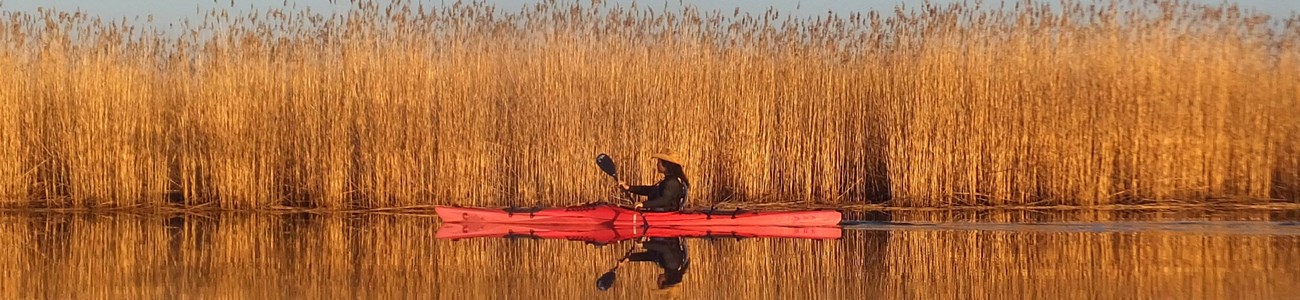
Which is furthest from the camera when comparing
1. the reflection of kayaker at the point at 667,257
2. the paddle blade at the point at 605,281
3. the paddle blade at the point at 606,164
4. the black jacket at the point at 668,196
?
the paddle blade at the point at 606,164

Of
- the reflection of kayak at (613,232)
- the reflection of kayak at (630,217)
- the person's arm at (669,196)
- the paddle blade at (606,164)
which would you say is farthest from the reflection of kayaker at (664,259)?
the paddle blade at (606,164)

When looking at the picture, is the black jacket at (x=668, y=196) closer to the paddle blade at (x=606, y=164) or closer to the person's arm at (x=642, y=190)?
the person's arm at (x=642, y=190)

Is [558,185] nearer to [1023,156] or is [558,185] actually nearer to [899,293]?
[1023,156]

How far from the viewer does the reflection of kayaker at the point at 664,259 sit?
7691 mm

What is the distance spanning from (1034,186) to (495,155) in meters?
4.39

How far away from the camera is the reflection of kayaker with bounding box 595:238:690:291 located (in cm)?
769

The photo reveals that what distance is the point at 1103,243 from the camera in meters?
9.85

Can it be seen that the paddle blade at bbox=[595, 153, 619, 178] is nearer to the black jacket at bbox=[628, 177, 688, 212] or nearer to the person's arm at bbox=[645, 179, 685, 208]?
the black jacket at bbox=[628, 177, 688, 212]

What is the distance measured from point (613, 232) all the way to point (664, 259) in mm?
2282

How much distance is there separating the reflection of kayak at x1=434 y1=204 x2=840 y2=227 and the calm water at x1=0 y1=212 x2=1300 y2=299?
1.04ft

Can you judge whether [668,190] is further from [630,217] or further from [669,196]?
[630,217]

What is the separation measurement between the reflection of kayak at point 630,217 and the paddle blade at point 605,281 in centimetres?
295

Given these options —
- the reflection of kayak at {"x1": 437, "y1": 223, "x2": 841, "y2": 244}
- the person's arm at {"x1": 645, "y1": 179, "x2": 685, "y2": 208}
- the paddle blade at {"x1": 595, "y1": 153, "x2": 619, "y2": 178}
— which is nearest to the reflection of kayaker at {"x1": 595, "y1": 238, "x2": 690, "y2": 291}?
the reflection of kayak at {"x1": 437, "y1": 223, "x2": 841, "y2": 244}

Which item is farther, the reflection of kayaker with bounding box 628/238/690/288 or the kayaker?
the kayaker
